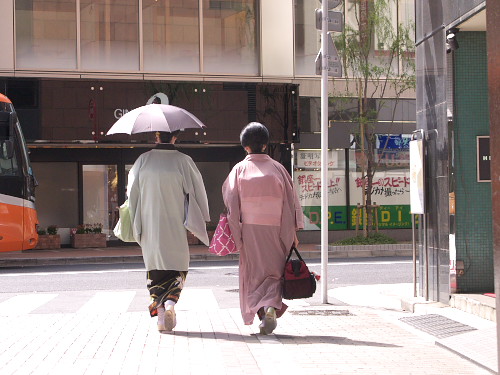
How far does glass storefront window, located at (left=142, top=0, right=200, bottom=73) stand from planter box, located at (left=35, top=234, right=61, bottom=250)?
5.12 meters

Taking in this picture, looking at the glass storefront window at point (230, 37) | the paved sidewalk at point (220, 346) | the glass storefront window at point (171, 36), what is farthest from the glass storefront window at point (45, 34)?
the paved sidewalk at point (220, 346)

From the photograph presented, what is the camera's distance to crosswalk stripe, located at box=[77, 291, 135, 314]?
11091mm

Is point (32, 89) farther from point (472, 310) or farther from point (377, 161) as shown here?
point (472, 310)

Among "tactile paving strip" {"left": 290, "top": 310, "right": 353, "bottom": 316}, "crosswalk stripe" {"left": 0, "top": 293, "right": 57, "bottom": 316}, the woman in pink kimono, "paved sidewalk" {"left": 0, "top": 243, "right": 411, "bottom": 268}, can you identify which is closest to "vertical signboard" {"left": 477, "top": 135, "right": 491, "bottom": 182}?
"tactile paving strip" {"left": 290, "top": 310, "right": 353, "bottom": 316}

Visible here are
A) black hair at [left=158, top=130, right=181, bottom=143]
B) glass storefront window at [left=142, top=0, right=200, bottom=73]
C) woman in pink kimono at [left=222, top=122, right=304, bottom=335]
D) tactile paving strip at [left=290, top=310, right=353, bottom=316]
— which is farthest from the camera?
glass storefront window at [left=142, top=0, right=200, bottom=73]

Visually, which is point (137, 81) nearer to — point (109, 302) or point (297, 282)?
point (109, 302)

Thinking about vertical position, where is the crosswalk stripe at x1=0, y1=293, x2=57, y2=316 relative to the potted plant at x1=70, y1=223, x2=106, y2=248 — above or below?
below

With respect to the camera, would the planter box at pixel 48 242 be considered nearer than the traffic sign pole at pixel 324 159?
No

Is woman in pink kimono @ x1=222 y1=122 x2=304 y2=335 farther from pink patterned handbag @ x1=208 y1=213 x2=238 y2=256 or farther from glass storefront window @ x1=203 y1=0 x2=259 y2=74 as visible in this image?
glass storefront window @ x1=203 y1=0 x2=259 y2=74

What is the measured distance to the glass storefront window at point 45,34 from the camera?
24.0 metres

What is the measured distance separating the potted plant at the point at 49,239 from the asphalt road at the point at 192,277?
179 inches

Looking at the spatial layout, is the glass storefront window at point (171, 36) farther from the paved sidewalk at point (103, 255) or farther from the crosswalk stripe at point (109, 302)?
the crosswalk stripe at point (109, 302)

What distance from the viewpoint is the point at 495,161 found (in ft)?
17.0

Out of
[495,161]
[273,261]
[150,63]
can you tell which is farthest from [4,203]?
[495,161]
